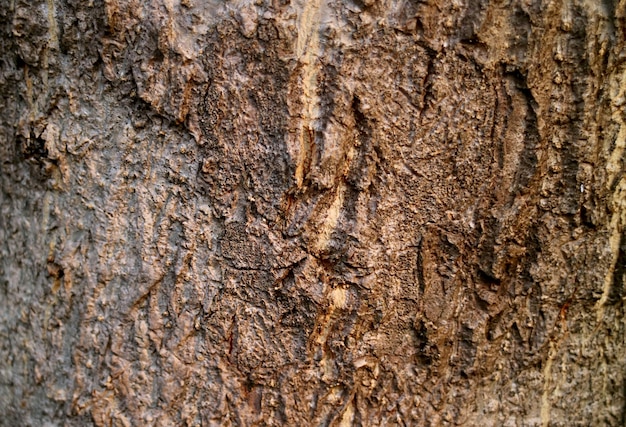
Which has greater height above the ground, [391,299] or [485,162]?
[485,162]

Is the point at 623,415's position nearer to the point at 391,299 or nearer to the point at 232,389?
the point at 391,299

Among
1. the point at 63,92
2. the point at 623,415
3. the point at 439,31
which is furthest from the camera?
the point at 623,415

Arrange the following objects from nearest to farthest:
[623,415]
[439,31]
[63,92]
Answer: [439,31] < [63,92] < [623,415]

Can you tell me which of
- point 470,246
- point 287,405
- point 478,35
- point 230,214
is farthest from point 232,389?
point 478,35

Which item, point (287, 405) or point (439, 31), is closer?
point (439, 31)

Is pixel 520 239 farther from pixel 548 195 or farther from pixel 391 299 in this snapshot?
pixel 391 299

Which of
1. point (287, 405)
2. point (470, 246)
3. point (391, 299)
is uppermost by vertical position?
point (470, 246)
